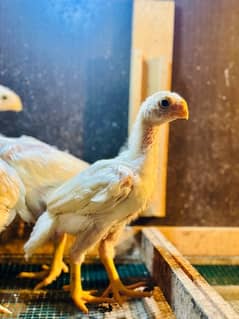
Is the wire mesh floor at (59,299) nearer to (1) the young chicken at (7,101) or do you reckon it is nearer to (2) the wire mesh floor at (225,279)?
(2) the wire mesh floor at (225,279)

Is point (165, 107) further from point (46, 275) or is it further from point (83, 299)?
point (46, 275)

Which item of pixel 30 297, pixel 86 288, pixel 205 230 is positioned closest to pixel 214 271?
pixel 205 230

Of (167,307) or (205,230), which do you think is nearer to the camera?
(167,307)

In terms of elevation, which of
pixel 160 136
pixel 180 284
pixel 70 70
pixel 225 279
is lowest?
pixel 225 279

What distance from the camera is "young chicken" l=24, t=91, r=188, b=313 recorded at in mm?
1161

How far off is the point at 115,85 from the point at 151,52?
0.20 meters

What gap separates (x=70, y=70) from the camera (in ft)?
5.69

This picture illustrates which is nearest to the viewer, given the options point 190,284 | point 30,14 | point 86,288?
point 190,284

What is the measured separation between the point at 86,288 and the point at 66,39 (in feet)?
3.26

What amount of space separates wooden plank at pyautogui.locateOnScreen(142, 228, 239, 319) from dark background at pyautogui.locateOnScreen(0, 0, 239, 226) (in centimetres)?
34

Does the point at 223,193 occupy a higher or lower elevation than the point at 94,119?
lower

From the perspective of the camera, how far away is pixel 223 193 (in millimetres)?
1812

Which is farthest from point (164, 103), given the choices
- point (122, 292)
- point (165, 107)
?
point (122, 292)

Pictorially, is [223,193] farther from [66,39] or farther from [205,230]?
[66,39]
